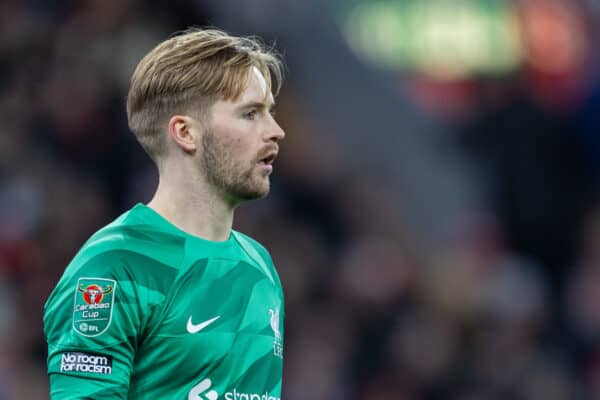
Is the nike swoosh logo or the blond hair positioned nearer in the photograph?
the nike swoosh logo

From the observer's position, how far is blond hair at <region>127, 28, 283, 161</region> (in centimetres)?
367

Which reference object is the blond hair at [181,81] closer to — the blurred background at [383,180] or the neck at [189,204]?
the neck at [189,204]

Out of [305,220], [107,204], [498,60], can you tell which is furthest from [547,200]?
[107,204]

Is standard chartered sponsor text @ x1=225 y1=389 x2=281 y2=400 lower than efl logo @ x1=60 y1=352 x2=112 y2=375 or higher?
lower

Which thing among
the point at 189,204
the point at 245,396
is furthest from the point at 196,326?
the point at 189,204

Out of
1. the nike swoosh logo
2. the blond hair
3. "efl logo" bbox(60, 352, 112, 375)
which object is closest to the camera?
"efl logo" bbox(60, 352, 112, 375)

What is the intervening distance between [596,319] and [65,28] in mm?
5390

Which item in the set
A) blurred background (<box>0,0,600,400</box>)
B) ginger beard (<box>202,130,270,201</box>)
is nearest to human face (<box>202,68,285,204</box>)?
ginger beard (<box>202,130,270,201</box>)

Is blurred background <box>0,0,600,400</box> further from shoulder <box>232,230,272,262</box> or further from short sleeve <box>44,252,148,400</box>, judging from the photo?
short sleeve <box>44,252,148,400</box>

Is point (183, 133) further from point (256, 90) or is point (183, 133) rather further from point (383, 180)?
point (383, 180)

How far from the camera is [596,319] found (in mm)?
11289

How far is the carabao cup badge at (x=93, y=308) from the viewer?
3.34 m

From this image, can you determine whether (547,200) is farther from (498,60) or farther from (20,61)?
(20,61)

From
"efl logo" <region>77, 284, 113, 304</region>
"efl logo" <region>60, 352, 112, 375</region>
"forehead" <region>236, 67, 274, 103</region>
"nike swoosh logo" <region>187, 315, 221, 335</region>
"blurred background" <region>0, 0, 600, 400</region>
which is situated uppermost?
"forehead" <region>236, 67, 274, 103</region>
